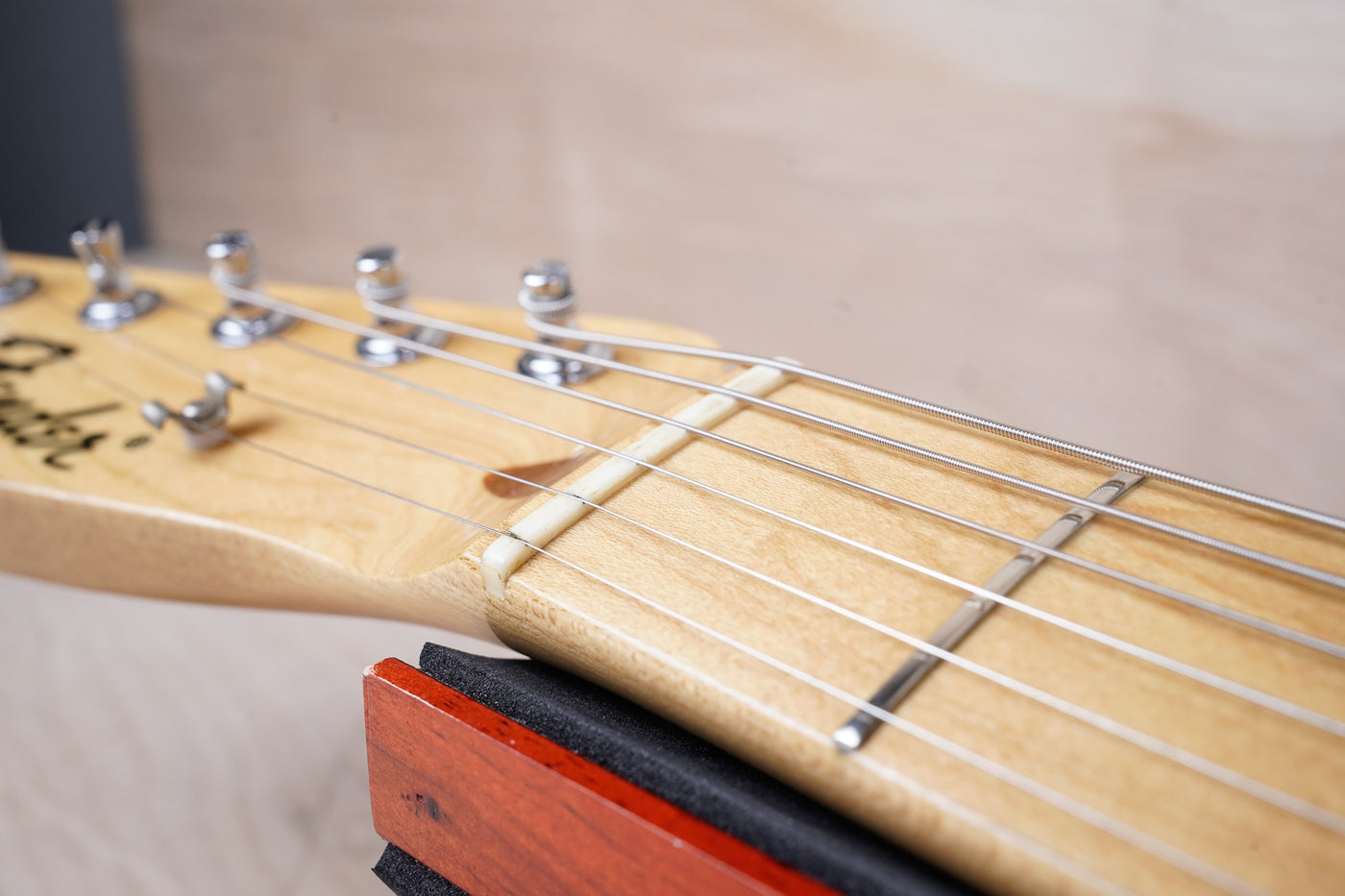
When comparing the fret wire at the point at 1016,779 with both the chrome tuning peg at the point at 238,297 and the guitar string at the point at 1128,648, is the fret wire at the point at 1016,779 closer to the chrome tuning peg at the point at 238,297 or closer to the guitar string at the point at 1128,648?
the guitar string at the point at 1128,648

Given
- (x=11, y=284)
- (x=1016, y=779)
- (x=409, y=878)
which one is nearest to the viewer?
(x=1016, y=779)

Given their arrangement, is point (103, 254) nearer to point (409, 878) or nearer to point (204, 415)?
point (204, 415)

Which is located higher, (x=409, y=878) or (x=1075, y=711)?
(x=1075, y=711)

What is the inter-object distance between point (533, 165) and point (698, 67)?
288 millimetres

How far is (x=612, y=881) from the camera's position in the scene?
→ 14.5 inches

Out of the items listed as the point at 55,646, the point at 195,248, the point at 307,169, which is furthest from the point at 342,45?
the point at 55,646

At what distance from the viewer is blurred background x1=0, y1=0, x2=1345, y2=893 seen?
90 cm

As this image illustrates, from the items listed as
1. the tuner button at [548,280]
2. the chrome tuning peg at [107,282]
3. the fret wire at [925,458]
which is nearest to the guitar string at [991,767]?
the fret wire at [925,458]

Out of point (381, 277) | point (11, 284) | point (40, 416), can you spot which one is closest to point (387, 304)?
point (381, 277)

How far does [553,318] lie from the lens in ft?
2.16

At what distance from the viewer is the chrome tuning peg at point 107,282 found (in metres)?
0.77

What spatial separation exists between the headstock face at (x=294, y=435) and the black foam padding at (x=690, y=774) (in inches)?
3.7

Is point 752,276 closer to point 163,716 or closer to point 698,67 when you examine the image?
point 698,67

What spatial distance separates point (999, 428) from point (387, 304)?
42 centimetres
